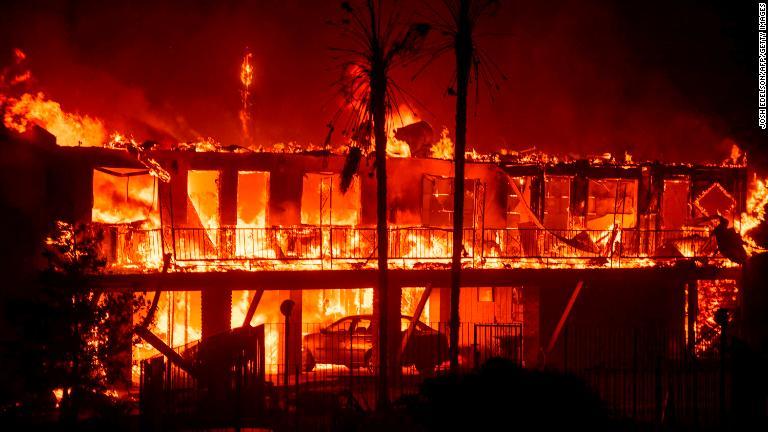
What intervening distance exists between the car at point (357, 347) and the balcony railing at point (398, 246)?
2.28m

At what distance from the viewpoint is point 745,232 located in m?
22.8

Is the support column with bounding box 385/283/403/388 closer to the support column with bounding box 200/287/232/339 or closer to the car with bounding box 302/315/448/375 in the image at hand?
the car with bounding box 302/315/448/375

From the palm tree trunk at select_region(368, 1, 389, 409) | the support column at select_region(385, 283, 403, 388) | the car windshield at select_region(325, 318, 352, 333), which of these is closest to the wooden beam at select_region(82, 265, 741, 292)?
the support column at select_region(385, 283, 403, 388)

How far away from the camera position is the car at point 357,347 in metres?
20.3

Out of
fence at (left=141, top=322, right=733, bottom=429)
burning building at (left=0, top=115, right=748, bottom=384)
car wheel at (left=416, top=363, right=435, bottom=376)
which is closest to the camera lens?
fence at (left=141, top=322, right=733, bottom=429)

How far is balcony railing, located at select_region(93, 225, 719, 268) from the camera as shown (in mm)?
17906

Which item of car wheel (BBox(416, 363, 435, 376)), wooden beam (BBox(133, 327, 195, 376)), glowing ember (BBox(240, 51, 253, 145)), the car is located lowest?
car wheel (BBox(416, 363, 435, 376))

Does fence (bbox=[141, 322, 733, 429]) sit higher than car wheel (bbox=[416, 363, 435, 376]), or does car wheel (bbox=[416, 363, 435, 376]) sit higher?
fence (bbox=[141, 322, 733, 429])

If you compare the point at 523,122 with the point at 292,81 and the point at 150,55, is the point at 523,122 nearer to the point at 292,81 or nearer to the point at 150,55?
the point at 292,81

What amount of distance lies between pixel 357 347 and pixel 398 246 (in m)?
3.28

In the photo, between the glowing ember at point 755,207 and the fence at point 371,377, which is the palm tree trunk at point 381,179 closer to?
the fence at point 371,377

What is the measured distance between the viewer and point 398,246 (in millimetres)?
19953

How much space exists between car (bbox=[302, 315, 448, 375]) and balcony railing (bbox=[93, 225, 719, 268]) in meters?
2.28

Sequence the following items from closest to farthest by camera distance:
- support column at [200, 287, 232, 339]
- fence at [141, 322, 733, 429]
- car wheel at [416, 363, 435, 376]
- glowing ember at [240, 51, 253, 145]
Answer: fence at [141, 322, 733, 429] → support column at [200, 287, 232, 339] → car wheel at [416, 363, 435, 376] → glowing ember at [240, 51, 253, 145]
